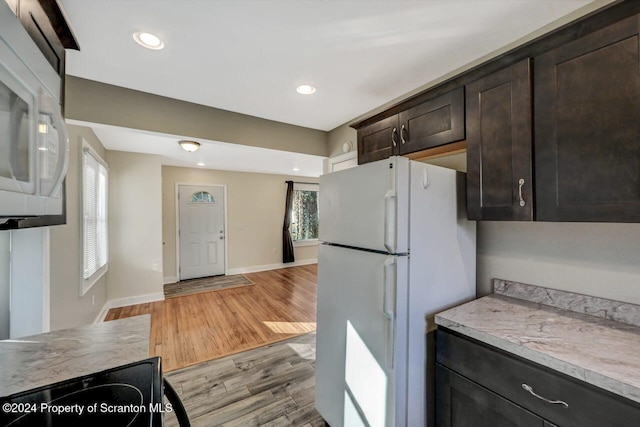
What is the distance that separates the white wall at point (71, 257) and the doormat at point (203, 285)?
5.92 ft

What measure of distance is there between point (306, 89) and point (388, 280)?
5.29 ft

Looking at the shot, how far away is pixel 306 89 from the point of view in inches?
81.8

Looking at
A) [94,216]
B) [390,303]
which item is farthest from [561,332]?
[94,216]

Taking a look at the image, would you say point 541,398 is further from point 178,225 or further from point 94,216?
point 178,225

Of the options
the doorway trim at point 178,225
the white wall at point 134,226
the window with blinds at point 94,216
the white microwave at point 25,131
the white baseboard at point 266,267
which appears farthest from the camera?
the white baseboard at point 266,267

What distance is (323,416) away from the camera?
1.70 metres

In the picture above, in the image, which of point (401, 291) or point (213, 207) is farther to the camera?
point (213, 207)

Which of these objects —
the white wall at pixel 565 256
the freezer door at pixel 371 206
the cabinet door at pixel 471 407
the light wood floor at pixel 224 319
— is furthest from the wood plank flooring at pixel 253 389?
the white wall at pixel 565 256

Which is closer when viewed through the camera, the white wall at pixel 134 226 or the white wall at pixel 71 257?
the white wall at pixel 71 257

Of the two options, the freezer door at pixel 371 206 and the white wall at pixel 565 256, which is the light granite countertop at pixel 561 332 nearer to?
the white wall at pixel 565 256

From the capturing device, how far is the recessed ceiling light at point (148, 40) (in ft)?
4.76

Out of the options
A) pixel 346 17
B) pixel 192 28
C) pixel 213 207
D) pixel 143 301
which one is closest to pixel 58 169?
pixel 192 28

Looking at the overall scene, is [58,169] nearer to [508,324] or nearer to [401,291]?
[401,291]

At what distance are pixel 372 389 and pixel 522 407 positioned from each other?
63 cm
